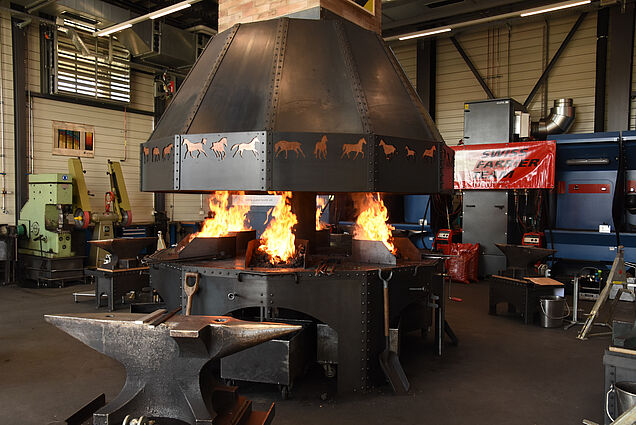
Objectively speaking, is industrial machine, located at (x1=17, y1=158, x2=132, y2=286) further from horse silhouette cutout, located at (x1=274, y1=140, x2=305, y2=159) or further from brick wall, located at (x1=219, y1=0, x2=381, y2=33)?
horse silhouette cutout, located at (x1=274, y1=140, x2=305, y2=159)

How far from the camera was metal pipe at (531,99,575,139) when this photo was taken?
9.54 meters

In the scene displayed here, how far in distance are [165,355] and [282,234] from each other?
2.75 m

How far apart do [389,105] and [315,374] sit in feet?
8.57

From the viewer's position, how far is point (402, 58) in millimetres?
12297

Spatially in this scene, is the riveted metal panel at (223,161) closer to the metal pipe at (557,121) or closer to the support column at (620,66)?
the metal pipe at (557,121)

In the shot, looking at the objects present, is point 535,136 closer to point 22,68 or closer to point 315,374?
point 315,374

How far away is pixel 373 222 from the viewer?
5.23m

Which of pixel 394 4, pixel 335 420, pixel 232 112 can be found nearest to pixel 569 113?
pixel 394 4

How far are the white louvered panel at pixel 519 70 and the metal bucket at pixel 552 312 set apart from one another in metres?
5.40

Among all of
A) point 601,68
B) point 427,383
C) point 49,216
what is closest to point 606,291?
point 427,383

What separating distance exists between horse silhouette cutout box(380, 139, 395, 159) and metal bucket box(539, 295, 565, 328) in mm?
3305

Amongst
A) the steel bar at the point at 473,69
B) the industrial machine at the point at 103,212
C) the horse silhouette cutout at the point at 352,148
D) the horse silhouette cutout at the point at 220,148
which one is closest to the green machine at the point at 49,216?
the industrial machine at the point at 103,212

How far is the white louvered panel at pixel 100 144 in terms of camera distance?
951cm

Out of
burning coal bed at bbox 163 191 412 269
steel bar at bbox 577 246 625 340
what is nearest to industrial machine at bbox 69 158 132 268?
burning coal bed at bbox 163 191 412 269
